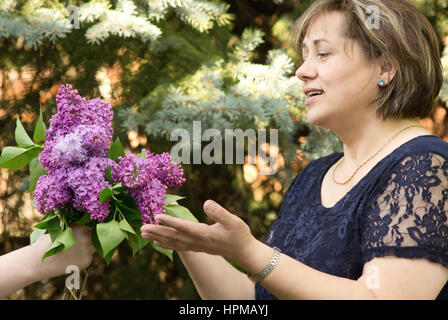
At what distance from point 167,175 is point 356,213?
1.71 feet

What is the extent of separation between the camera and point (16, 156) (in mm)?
1371

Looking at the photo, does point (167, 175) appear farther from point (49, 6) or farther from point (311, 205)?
point (49, 6)

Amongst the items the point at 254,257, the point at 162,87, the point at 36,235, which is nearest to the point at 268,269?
the point at 254,257

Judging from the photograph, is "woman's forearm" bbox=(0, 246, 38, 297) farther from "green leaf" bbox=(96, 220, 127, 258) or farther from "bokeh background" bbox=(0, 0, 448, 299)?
"bokeh background" bbox=(0, 0, 448, 299)

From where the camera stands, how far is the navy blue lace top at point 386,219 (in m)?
1.21

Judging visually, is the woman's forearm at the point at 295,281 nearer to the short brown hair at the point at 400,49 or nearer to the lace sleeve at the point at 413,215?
the lace sleeve at the point at 413,215

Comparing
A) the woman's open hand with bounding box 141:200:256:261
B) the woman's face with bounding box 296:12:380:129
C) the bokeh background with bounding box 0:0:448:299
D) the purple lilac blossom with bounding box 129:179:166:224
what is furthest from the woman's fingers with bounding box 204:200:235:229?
the bokeh background with bounding box 0:0:448:299

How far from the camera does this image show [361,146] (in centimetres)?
159

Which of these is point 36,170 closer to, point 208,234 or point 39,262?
point 39,262

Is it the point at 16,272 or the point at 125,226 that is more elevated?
the point at 125,226

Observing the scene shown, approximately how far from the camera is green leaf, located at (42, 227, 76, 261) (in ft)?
4.12

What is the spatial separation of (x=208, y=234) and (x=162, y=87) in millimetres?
1502

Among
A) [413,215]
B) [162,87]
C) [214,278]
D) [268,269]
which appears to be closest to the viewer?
[268,269]

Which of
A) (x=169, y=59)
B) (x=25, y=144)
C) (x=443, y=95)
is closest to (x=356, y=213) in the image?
(x=25, y=144)
